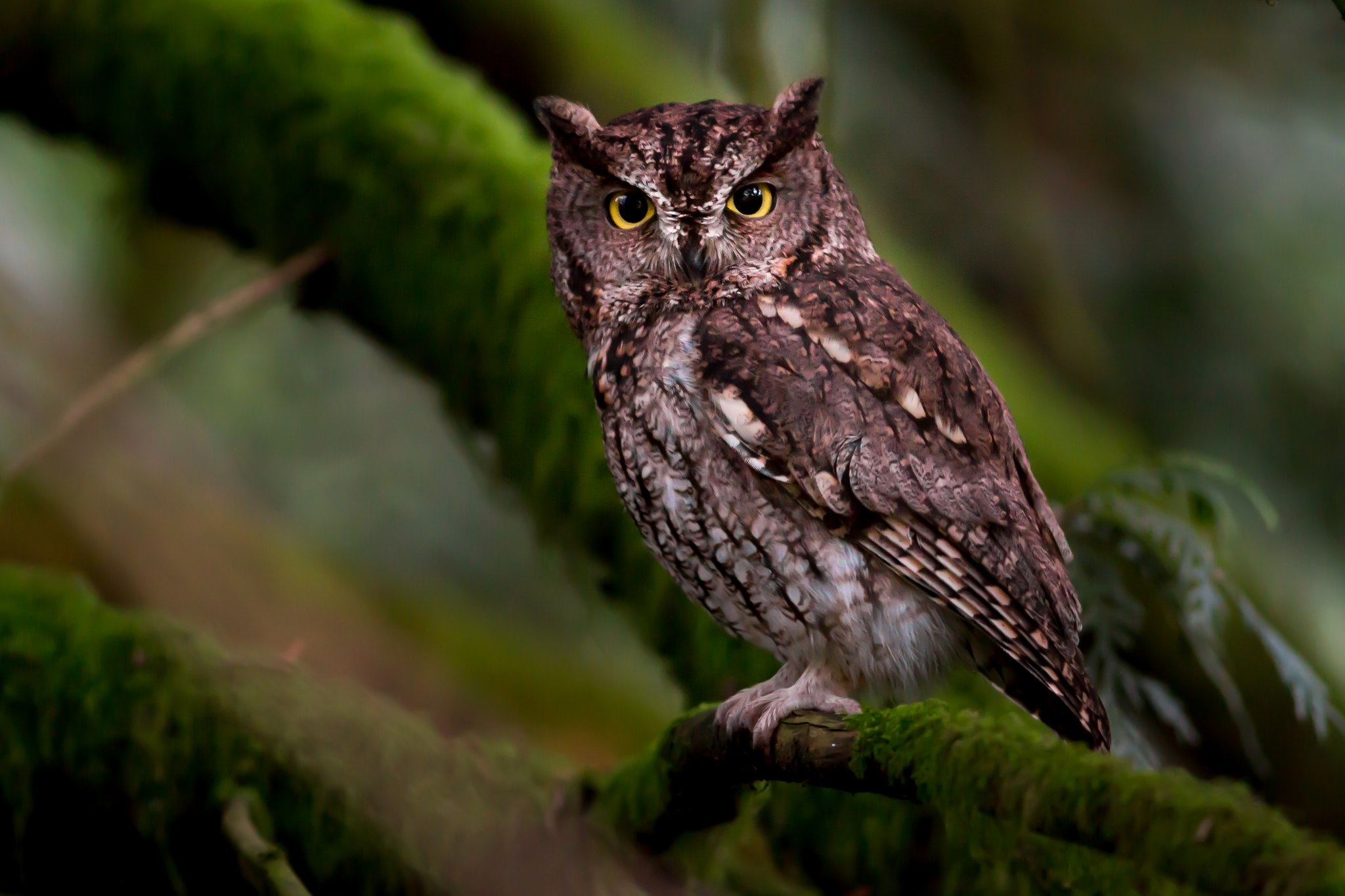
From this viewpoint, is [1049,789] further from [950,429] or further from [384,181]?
[384,181]

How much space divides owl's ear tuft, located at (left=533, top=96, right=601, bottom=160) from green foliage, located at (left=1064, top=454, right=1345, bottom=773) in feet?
3.28

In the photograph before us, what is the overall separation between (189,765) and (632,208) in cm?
116

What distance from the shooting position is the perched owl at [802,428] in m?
1.65

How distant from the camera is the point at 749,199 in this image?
171 cm

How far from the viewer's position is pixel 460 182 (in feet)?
8.68

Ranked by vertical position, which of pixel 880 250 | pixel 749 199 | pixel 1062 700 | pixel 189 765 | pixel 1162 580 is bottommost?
pixel 189 765

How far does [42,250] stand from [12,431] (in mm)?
869

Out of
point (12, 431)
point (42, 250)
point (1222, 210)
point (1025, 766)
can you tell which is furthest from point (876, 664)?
point (42, 250)

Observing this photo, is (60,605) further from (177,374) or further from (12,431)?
(177,374)

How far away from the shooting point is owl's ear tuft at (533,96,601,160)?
1697mm

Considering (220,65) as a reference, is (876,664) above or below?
below

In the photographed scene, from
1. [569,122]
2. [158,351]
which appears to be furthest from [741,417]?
[158,351]

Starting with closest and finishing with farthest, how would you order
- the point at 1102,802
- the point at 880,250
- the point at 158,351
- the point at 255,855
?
the point at 1102,802 < the point at 255,855 < the point at 158,351 < the point at 880,250

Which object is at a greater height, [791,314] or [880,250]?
[880,250]
